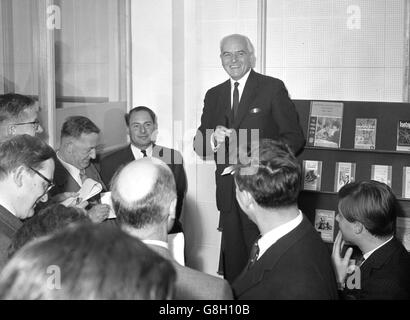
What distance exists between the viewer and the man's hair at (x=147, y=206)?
1.72 metres

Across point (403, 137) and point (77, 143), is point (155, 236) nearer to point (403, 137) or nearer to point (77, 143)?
point (77, 143)

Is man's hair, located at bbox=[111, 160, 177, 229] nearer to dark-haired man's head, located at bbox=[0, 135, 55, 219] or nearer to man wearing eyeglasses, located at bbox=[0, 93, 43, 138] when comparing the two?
dark-haired man's head, located at bbox=[0, 135, 55, 219]

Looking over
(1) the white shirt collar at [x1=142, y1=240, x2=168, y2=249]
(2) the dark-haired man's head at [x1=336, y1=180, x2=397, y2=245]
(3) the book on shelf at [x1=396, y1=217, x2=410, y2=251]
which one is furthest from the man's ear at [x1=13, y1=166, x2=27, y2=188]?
(3) the book on shelf at [x1=396, y1=217, x2=410, y2=251]

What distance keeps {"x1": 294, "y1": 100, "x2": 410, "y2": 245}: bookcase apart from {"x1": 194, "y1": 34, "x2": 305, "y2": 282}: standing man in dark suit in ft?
Result: 2.26

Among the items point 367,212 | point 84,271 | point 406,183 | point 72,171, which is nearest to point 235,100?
point 72,171

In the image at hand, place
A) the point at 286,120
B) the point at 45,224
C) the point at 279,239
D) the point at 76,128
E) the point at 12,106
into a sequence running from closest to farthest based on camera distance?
1. the point at 45,224
2. the point at 279,239
3. the point at 12,106
4. the point at 76,128
5. the point at 286,120

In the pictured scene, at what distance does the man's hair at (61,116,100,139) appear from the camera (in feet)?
11.6

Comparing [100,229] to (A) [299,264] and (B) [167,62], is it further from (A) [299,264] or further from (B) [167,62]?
(B) [167,62]

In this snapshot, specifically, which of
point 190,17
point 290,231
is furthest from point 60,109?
point 290,231

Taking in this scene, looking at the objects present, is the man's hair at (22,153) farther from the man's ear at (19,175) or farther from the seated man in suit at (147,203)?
the seated man in suit at (147,203)

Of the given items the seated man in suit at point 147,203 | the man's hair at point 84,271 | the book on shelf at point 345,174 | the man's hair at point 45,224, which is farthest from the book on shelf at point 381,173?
the man's hair at point 84,271

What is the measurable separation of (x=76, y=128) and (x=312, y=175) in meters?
1.95

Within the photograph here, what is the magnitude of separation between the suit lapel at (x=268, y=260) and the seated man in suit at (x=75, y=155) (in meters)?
1.77

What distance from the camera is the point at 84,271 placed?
808mm
